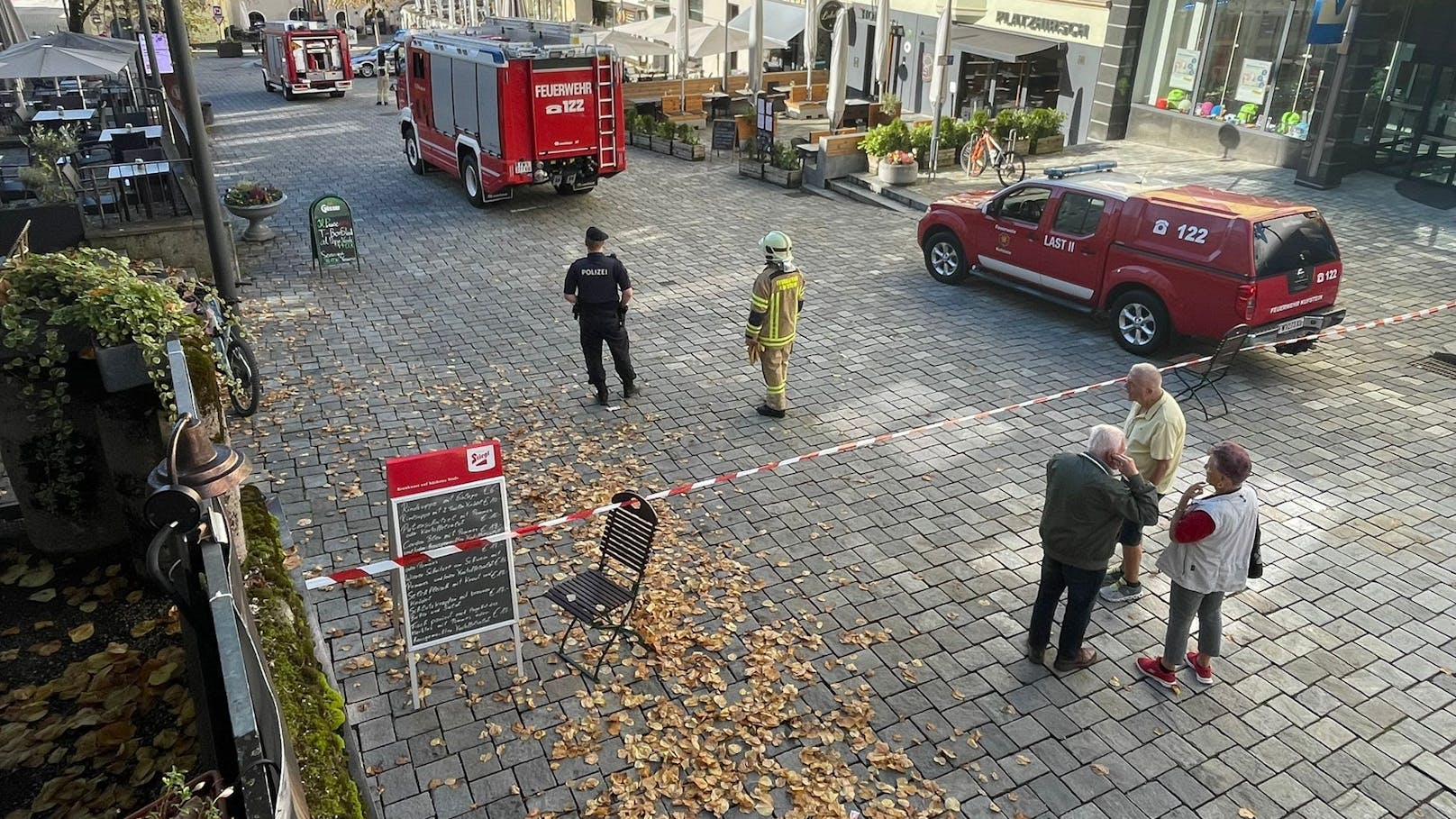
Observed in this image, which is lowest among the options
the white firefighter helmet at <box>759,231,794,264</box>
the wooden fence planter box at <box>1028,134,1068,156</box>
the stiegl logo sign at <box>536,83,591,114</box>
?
the wooden fence planter box at <box>1028,134,1068,156</box>

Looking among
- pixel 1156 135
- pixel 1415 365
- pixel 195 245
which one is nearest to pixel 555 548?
pixel 195 245

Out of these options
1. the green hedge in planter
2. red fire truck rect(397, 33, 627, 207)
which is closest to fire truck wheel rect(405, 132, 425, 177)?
red fire truck rect(397, 33, 627, 207)

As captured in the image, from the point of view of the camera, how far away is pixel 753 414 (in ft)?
32.4

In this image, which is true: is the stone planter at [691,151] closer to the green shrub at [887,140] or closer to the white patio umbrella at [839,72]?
the white patio umbrella at [839,72]

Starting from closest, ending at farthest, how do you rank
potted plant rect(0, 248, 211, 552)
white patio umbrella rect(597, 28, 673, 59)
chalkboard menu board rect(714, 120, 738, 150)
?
potted plant rect(0, 248, 211, 552) < chalkboard menu board rect(714, 120, 738, 150) < white patio umbrella rect(597, 28, 673, 59)

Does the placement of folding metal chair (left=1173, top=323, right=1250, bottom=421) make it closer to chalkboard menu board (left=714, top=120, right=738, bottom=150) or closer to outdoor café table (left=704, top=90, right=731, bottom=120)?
chalkboard menu board (left=714, top=120, right=738, bottom=150)

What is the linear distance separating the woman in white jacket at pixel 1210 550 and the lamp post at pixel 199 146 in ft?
33.0

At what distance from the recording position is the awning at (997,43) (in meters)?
23.7

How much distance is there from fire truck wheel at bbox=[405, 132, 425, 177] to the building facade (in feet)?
51.3

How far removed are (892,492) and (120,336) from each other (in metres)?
5.87

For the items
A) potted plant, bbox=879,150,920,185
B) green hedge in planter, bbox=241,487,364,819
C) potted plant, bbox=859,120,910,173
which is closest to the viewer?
green hedge in planter, bbox=241,487,364,819

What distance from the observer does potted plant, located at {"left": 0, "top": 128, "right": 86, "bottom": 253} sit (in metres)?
11.4

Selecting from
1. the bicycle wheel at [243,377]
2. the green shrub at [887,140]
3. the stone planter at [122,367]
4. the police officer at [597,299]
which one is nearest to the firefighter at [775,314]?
the police officer at [597,299]

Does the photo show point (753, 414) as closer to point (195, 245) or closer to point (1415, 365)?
point (1415, 365)
